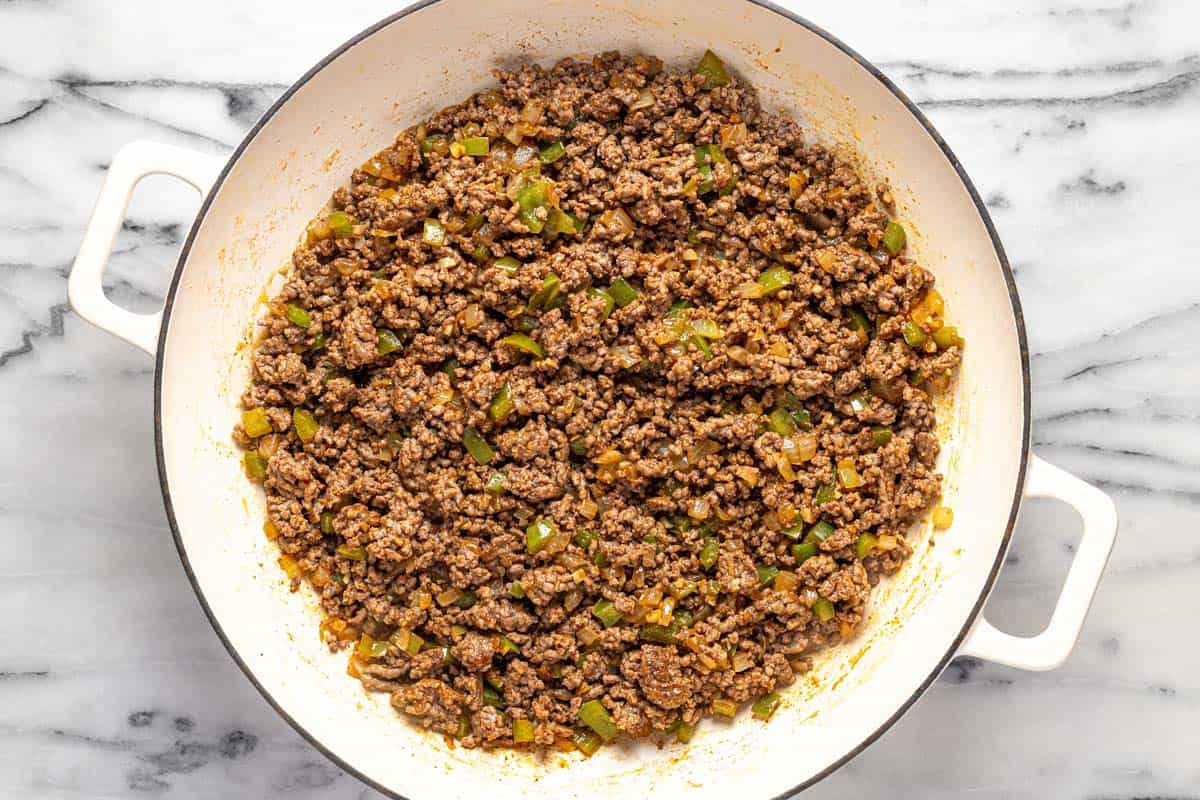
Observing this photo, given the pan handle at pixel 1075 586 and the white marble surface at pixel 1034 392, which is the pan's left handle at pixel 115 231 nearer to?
the white marble surface at pixel 1034 392

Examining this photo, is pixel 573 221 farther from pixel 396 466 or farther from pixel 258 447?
pixel 258 447

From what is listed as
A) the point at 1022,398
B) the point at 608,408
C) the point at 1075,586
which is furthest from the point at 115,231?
the point at 1075,586

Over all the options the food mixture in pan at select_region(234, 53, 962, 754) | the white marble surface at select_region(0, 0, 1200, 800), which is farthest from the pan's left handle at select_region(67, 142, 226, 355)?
the white marble surface at select_region(0, 0, 1200, 800)

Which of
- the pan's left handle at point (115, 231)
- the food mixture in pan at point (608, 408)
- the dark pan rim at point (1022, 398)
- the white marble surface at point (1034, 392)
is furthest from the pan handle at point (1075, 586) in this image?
the pan's left handle at point (115, 231)

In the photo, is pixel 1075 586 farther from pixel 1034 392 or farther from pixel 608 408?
pixel 608 408

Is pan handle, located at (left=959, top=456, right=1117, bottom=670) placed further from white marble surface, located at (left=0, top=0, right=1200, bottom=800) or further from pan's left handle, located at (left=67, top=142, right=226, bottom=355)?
pan's left handle, located at (left=67, top=142, right=226, bottom=355)

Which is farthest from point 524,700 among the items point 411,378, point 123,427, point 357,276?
point 123,427

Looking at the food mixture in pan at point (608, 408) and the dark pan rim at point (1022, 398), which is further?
the food mixture in pan at point (608, 408)
